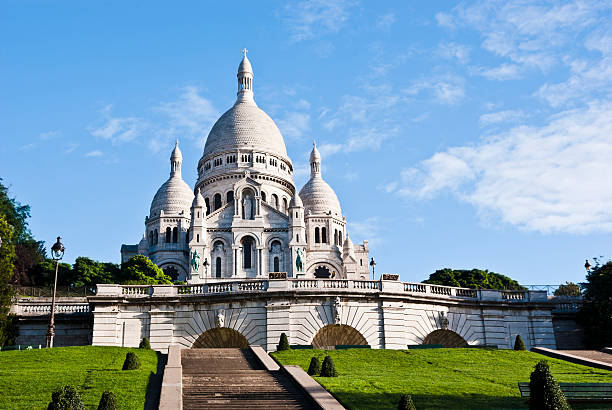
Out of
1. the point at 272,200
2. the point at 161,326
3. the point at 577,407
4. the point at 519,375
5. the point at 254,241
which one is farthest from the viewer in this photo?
the point at 272,200

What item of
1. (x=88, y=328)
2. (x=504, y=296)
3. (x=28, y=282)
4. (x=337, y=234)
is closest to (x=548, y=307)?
(x=504, y=296)

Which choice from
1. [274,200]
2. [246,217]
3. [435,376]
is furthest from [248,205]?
[435,376]

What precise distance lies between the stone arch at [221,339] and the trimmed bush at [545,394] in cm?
1941

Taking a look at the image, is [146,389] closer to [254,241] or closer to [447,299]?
[447,299]

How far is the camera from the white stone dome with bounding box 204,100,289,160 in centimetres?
10588

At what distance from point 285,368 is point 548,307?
18856mm

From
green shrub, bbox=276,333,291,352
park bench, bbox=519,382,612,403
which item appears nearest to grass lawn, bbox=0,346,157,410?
green shrub, bbox=276,333,291,352

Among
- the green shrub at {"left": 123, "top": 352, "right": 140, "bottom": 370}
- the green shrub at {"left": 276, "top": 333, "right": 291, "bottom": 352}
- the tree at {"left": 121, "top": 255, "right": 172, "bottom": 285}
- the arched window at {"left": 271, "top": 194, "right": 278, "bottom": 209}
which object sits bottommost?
the green shrub at {"left": 123, "top": 352, "right": 140, "bottom": 370}

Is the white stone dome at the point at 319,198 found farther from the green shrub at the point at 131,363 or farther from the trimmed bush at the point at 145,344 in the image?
the green shrub at the point at 131,363

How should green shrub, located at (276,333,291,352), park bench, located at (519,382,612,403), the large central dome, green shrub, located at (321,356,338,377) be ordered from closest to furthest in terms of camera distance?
1. park bench, located at (519,382,612,403)
2. green shrub, located at (321,356,338,377)
3. green shrub, located at (276,333,291,352)
4. the large central dome

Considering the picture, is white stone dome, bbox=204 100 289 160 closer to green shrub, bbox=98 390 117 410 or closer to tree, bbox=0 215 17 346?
tree, bbox=0 215 17 346

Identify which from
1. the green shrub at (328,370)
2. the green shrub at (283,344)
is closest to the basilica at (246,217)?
the green shrub at (283,344)

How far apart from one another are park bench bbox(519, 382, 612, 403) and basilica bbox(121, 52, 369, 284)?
6360cm

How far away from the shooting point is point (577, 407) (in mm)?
20469
